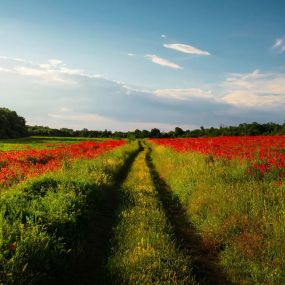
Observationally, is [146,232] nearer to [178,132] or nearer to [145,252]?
[145,252]

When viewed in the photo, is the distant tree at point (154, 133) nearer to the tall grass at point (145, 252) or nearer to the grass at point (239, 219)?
the grass at point (239, 219)

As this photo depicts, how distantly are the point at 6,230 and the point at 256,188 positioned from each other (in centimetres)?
816

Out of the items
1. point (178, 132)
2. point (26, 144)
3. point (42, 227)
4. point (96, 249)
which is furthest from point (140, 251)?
point (178, 132)

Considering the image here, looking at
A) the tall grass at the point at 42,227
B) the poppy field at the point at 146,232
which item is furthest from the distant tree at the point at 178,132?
the tall grass at the point at 42,227

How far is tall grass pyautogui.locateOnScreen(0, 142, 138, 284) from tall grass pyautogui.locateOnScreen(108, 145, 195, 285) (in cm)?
100

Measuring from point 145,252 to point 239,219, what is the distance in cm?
340

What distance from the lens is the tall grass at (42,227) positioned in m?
6.10

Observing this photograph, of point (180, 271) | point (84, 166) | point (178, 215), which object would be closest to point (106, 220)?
point (178, 215)

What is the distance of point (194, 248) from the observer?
948 centimetres

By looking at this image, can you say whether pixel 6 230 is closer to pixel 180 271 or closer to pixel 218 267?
pixel 180 271

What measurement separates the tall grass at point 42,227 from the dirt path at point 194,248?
2.54 meters

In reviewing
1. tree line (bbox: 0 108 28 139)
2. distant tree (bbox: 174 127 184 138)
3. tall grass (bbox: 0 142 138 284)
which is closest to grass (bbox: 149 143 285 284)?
tall grass (bbox: 0 142 138 284)

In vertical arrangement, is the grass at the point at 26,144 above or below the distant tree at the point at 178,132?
below

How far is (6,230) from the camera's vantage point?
6.91m
